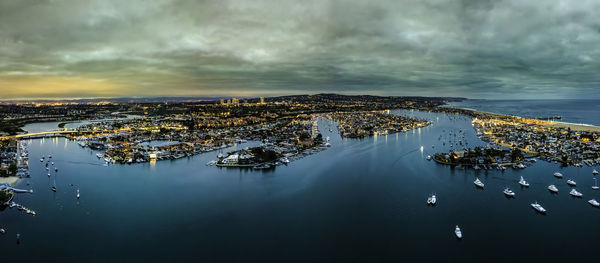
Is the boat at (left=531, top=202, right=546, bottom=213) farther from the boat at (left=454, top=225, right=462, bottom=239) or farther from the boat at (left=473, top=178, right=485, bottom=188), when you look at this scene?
the boat at (left=454, top=225, right=462, bottom=239)

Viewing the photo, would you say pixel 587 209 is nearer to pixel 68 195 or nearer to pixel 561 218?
pixel 561 218

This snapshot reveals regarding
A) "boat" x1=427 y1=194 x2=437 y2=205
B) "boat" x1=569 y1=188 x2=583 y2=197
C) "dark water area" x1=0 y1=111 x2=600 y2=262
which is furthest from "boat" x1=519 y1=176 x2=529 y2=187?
"boat" x1=427 y1=194 x2=437 y2=205

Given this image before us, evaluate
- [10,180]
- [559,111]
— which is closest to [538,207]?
[10,180]

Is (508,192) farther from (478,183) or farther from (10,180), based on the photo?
(10,180)

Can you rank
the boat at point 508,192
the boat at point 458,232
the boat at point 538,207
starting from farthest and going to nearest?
the boat at point 508,192
the boat at point 538,207
the boat at point 458,232

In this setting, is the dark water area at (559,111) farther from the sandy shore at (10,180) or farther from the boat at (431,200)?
the sandy shore at (10,180)

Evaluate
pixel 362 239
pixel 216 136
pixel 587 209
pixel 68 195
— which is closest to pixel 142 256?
pixel 362 239

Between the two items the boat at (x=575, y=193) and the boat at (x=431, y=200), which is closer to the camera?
the boat at (x=431, y=200)

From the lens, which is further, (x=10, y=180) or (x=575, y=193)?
(x=10, y=180)

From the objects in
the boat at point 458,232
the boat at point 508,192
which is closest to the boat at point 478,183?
the boat at point 508,192
